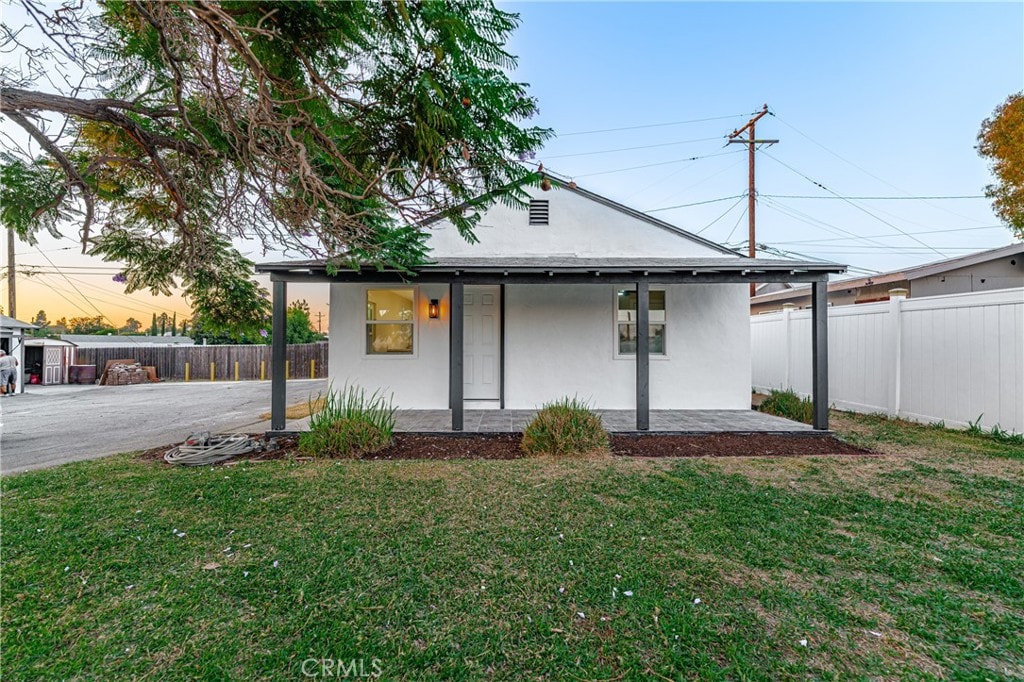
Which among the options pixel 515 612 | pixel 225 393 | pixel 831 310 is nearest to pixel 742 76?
pixel 831 310

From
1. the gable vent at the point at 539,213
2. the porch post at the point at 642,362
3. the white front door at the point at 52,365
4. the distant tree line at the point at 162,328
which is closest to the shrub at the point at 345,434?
the porch post at the point at 642,362

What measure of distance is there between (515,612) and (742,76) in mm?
14362

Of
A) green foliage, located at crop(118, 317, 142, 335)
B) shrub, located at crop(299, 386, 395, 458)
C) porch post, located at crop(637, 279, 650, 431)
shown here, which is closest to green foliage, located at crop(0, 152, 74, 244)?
shrub, located at crop(299, 386, 395, 458)

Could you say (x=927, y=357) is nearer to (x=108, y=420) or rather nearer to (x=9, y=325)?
(x=108, y=420)

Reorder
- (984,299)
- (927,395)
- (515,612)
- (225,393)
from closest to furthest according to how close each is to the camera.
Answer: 1. (515,612)
2. (984,299)
3. (927,395)
4. (225,393)

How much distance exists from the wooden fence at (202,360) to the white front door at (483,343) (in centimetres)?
1538

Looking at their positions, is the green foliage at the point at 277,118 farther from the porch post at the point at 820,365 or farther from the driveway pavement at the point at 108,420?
the porch post at the point at 820,365

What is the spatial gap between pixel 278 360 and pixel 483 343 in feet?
11.7

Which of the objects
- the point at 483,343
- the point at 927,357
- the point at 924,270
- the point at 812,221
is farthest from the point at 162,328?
the point at 924,270

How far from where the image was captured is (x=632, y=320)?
7930 mm

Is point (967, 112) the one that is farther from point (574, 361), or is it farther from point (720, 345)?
point (574, 361)

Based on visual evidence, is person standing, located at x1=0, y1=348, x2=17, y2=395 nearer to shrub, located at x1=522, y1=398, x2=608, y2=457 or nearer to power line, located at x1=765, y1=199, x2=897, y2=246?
shrub, located at x1=522, y1=398, x2=608, y2=457

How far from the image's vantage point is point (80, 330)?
112ft

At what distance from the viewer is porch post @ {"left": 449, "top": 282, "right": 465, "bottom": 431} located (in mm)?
6000
